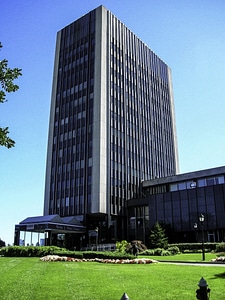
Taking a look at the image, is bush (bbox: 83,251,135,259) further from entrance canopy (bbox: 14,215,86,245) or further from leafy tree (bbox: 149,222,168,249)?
entrance canopy (bbox: 14,215,86,245)

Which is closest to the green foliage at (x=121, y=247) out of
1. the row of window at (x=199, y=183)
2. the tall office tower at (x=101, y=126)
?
the tall office tower at (x=101, y=126)

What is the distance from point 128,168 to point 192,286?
53952 mm

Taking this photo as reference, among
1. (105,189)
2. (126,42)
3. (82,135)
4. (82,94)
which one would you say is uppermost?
(126,42)

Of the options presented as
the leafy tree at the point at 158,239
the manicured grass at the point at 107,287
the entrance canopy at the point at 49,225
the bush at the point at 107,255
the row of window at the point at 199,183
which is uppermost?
the row of window at the point at 199,183

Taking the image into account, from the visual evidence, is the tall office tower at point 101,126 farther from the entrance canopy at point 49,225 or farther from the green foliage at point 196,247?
the green foliage at point 196,247

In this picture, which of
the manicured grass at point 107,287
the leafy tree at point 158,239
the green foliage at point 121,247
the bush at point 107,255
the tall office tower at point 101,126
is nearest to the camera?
the manicured grass at point 107,287

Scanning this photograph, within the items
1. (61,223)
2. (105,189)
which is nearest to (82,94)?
(105,189)

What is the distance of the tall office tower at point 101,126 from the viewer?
195ft

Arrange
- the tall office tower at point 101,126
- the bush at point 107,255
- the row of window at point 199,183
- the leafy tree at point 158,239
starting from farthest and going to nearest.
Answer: the tall office tower at point 101,126
the row of window at point 199,183
the leafy tree at point 158,239
the bush at point 107,255

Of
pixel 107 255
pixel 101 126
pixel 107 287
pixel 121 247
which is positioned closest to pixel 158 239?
pixel 121 247

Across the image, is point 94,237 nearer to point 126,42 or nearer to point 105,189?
point 105,189

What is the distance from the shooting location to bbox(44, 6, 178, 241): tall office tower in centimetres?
5944

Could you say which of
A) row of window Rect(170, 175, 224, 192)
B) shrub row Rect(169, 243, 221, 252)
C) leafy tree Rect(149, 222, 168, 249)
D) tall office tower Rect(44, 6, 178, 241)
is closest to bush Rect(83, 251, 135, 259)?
shrub row Rect(169, 243, 221, 252)

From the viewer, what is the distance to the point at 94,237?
5694 cm
